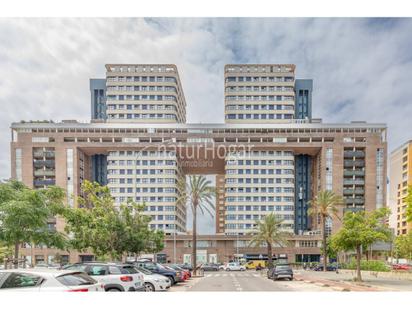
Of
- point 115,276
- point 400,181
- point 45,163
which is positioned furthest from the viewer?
point 400,181

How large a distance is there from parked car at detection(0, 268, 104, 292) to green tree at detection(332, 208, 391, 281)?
21.6 metres

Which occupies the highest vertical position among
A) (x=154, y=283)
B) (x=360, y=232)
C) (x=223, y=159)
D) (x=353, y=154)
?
(x=353, y=154)

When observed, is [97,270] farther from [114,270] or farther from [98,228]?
[98,228]

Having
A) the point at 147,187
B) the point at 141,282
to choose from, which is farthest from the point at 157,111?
the point at 141,282

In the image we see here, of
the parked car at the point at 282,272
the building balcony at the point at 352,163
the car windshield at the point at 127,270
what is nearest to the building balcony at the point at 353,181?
the building balcony at the point at 352,163

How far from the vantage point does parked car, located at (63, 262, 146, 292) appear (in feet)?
49.0

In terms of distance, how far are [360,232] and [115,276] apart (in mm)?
18772

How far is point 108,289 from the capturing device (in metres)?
14.8

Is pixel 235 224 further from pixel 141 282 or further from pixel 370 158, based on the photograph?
pixel 141 282

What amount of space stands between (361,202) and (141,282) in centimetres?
8641

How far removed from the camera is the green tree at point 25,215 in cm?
1761

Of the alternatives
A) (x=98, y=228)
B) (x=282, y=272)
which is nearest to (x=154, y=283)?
(x=98, y=228)

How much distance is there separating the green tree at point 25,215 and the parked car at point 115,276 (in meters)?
4.07

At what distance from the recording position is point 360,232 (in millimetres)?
27109
